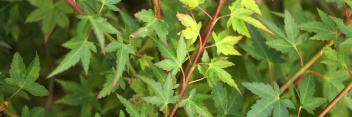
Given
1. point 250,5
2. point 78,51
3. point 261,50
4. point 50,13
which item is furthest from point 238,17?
point 50,13

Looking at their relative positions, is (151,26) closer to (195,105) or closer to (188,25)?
(188,25)

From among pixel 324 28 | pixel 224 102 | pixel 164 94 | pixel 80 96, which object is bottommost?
pixel 80 96

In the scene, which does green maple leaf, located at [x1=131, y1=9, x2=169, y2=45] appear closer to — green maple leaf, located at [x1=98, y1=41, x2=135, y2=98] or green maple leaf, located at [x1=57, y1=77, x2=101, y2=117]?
green maple leaf, located at [x1=98, y1=41, x2=135, y2=98]

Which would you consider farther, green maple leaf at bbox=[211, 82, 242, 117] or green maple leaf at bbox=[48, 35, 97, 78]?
green maple leaf at bbox=[211, 82, 242, 117]

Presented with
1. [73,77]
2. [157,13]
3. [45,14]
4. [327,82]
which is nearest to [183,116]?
[157,13]

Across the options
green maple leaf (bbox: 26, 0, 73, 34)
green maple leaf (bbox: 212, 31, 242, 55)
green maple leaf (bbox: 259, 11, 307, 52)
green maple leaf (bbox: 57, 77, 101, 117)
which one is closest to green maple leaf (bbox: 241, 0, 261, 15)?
green maple leaf (bbox: 212, 31, 242, 55)

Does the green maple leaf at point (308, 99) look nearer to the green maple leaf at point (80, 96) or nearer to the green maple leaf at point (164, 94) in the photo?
the green maple leaf at point (164, 94)
